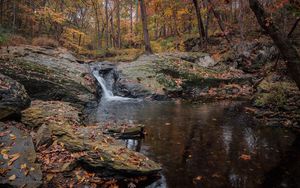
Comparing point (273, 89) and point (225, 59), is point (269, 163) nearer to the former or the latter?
point (273, 89)

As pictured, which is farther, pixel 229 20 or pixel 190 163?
pixel 229 20

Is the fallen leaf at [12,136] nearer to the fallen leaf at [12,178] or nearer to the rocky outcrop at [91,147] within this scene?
the rocky outcrop at [91,147]

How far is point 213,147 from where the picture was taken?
23.7ft

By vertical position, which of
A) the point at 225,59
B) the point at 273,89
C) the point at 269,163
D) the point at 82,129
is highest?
the point at 225,59

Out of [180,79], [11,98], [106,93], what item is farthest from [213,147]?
[106,93]

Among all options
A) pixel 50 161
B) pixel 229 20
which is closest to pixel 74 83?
pixel 50 161

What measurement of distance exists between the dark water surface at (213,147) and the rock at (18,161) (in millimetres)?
2180

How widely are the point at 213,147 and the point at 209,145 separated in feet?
0.57

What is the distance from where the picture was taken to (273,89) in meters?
11.2

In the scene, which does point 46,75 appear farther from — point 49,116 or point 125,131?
point 125,131

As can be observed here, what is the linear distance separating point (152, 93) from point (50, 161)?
936 cm

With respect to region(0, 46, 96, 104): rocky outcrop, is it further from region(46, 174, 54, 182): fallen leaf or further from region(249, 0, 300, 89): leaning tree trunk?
region(249, 0, 300, 89): leaning tree trunk

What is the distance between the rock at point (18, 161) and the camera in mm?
4461

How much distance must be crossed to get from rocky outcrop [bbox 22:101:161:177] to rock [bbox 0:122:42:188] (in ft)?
1.18
